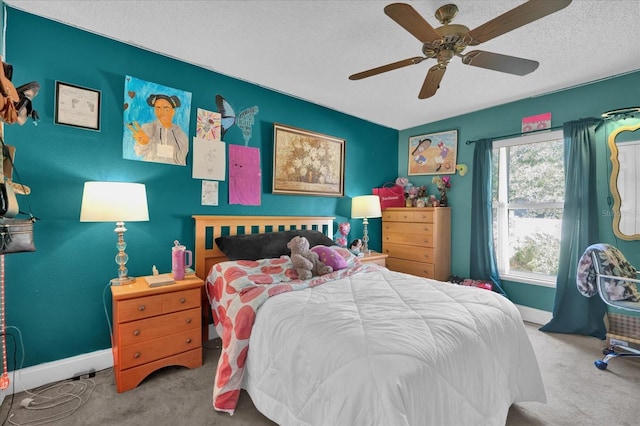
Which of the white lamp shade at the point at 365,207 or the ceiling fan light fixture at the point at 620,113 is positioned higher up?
the ceiling fan light fixture at the point at 620,113

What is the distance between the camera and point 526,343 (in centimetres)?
170

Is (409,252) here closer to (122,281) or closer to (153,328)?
(153,328)

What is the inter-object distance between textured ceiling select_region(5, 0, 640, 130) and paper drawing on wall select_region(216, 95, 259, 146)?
0.30 m

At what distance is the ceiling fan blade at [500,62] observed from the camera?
5.66 feet

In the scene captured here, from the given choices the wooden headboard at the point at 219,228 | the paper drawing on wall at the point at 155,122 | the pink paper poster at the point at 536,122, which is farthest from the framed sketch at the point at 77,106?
the pink paper poster at the point at 536,122

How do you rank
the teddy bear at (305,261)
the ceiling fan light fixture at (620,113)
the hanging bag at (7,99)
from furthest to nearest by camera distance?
the ceiling fan light fixture at (620,113) → the teddy bear at (305,261) → the hanging bag at (7,99)

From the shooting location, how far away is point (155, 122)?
2.39 metres

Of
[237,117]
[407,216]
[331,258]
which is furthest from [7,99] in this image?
[407,216]

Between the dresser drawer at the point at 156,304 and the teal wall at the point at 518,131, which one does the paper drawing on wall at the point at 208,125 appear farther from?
the teal wall at the point at 518,131

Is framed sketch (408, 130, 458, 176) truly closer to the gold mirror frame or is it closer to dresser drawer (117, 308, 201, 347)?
the gold mirror frame

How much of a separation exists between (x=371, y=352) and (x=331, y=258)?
136 centimetres

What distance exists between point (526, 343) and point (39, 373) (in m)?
3.19

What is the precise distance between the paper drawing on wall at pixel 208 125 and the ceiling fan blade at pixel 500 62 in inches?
84.2

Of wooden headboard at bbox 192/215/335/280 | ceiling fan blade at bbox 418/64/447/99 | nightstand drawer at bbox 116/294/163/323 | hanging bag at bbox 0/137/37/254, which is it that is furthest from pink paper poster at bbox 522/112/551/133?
hanging bag at bbox 0/137/37/254
